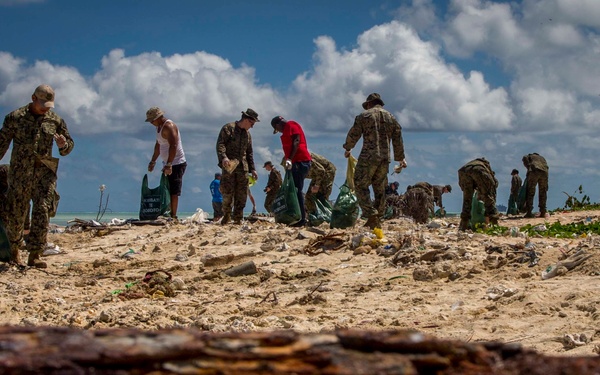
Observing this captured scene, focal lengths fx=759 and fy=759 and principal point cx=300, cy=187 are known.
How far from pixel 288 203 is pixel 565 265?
18.4ft

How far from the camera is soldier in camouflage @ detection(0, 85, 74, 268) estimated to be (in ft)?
25.6

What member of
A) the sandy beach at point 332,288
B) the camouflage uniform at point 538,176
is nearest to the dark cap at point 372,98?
the sandy beach at point 332,288

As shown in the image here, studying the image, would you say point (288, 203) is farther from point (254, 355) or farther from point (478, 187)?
point (254, 355)

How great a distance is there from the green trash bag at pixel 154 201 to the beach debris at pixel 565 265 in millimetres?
7051

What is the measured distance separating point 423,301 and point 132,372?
495cm

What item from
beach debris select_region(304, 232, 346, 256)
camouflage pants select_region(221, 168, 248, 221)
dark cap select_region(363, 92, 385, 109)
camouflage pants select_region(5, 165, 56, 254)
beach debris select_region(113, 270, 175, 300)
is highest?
dark cap select_region(363, 92, 385, 109)

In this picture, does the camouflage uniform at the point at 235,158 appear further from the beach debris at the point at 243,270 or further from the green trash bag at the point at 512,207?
the green trash bag at the point at 512,207

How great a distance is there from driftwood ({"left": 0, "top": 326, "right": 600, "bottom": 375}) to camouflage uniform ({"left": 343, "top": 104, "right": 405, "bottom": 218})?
30.8 ft

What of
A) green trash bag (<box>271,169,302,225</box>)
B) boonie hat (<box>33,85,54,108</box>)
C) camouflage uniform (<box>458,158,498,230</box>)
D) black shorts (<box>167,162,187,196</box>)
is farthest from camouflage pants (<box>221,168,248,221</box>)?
boonie hat (<box>33,85,54,108</box>)

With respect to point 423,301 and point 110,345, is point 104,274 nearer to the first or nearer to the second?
point 423,301

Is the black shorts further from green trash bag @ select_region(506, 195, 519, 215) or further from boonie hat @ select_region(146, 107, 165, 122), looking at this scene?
green trash bag @ select_region(506, 195, 519, 215)

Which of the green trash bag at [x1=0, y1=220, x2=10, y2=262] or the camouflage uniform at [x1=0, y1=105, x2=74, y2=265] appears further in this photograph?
the green trash bag at [x1=0, y1=220, x2=10, y2=262]

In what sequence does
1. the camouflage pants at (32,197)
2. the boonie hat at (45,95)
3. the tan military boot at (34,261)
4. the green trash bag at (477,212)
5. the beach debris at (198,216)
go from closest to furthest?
the boonie hat at (45,95) < the camouflage pants at (32,197) < the tan military boot at (34,261) < the green trash bag at (477,212) < the beach debris at (198,216)

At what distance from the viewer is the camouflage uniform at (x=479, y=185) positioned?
40.5ft
